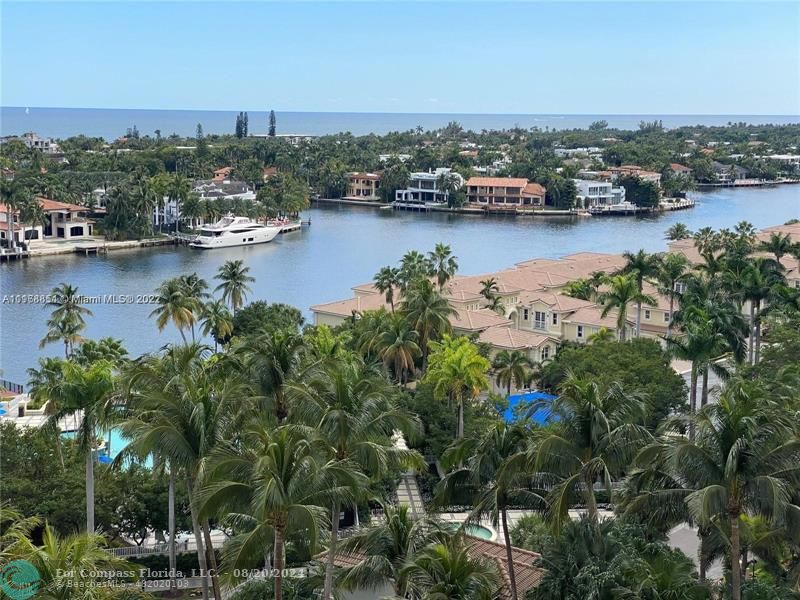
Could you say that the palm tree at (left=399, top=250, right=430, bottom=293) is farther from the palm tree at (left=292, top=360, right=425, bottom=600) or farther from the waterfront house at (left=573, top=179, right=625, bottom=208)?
the waterfront house at (left=573, top=179, right=625, bottom=208)

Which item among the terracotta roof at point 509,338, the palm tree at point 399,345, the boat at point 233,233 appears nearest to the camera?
the palm tree at point 399,345

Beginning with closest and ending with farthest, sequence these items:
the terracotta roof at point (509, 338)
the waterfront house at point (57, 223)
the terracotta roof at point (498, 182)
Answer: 1. the terracotta roof at point (509, 338)
2. the waterfront house at point (57, 223)
3. the terracotta roof at point (498, 182)

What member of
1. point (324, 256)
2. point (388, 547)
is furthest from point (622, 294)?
point (324, 256)

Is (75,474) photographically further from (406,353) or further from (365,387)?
(406,353)

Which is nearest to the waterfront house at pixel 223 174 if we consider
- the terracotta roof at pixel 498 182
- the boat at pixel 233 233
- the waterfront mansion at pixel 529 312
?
the boat at pixel 233 233

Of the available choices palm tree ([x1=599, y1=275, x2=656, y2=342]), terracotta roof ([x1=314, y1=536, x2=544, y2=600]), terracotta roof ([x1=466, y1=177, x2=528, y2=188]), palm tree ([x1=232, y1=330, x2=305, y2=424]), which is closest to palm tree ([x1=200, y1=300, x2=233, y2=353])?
palm tree ([x1=599, y1=275, x2=656, y2=342])

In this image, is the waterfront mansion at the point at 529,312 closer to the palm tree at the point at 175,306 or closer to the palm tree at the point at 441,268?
the palm tree at the point at 441,268
